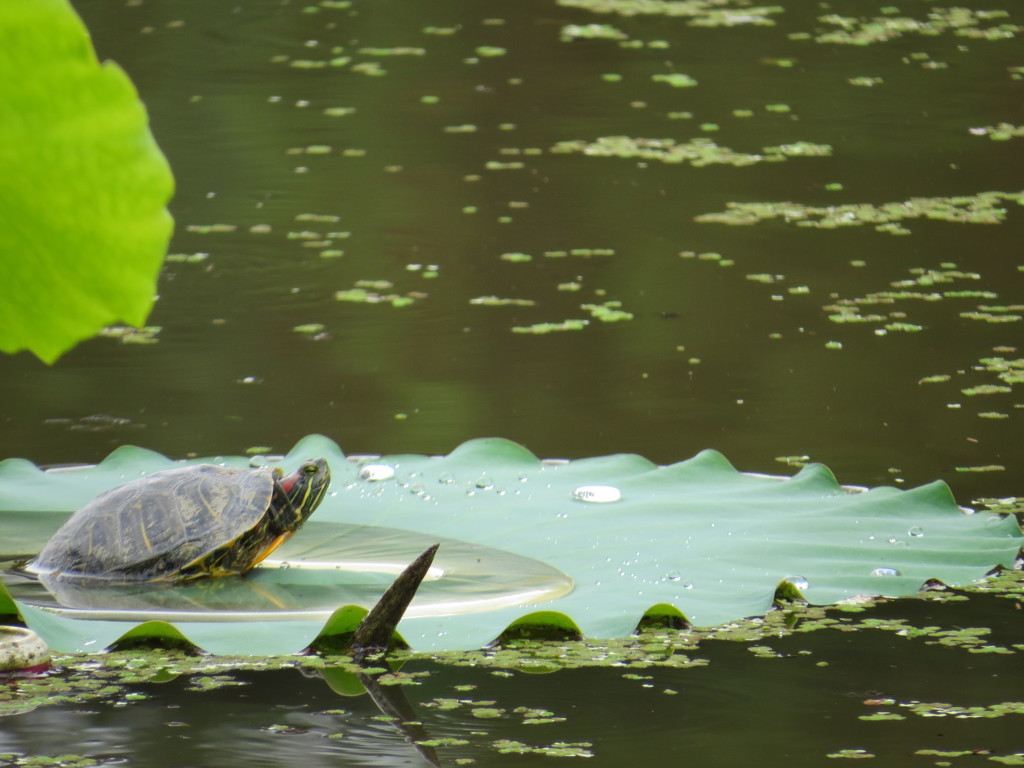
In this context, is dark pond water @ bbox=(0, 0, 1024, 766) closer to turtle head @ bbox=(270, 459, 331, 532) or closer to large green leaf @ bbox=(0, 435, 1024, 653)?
large green leaf @ bbox=(0, 435, 1024, 653)

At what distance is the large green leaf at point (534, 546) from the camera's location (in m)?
1.88

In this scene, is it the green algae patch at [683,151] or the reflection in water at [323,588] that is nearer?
the reflection in water at [323,588]

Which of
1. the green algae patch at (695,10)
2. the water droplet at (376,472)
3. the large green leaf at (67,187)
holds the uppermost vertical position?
the large green leaf at (67,187)

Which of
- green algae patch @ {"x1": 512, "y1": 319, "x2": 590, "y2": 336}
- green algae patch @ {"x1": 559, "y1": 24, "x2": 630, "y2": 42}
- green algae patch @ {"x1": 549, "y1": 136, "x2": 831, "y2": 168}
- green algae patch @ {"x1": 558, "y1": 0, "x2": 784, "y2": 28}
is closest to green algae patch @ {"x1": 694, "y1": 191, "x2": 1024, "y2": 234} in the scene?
green algae patch @ {"x1": 549, "y1": 136, "x2": 831, "y2": 168}

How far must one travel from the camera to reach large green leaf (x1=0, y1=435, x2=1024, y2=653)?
6.16ft

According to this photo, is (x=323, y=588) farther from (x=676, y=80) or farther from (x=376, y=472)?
(x=676, y=80)

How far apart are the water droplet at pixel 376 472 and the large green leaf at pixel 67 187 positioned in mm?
2337

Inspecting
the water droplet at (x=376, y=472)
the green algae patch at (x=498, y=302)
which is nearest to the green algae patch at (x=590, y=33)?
the green algae patch at (x=498, y=302)

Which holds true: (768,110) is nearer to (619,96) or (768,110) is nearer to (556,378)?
(619,96)

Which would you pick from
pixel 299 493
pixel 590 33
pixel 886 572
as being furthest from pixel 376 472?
pixel 590 33

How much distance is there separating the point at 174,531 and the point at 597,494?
0.72m

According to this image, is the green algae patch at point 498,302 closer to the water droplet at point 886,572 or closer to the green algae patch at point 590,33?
the water droplet at point 886,572

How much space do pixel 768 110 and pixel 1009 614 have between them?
5.46 meters

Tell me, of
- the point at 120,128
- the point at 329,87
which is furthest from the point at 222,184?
the point at 120,128
